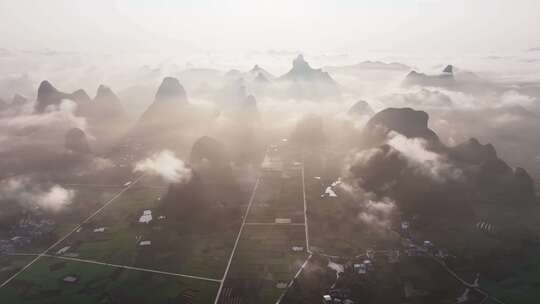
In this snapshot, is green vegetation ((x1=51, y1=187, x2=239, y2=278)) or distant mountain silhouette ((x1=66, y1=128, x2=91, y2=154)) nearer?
green vegetation ((x1=51, y1=187, x2=239, y2=278))

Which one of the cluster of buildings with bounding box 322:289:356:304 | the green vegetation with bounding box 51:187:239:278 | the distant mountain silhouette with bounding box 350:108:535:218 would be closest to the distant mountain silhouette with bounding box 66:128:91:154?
the green vegetation with bounding box 51:187:239:278

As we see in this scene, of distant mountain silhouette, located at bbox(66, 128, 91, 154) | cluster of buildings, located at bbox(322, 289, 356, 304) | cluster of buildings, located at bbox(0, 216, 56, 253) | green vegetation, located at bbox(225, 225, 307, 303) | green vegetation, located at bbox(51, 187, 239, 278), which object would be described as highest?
distant mountain silhouette, located at bbox(66, 128, 91, 154)

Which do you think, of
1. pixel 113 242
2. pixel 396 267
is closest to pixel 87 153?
A: pixel 113 242

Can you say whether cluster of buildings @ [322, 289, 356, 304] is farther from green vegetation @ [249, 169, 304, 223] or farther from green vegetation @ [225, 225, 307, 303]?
green vegetation @ [249, 169, 304, 223]

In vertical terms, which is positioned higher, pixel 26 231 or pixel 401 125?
pixel 401 125

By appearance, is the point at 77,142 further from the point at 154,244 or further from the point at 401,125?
the point at 401,125

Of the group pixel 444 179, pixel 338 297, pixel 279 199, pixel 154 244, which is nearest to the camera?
pixel 338 297

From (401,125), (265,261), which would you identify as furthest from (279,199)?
(401,125)

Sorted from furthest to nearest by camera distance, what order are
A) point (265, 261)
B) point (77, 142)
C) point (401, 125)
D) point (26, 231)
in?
point (77, 142) < point (401, 125) < point (26, 231) < point (265, 261)

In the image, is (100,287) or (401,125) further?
Answer: (401,125)

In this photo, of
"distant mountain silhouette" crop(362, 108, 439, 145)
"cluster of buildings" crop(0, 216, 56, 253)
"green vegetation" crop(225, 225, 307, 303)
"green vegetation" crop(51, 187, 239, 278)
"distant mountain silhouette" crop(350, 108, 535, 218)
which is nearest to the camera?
"green vegetation" crop(225, 225, 307, 303)

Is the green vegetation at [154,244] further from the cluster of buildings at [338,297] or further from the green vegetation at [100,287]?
the cluster of buildings at [338,297]

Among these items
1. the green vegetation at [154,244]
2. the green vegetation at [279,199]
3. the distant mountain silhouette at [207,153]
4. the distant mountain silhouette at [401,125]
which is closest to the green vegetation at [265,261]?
the green vegetation at [154,244]

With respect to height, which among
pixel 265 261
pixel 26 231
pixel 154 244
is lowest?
pixel 265 261
